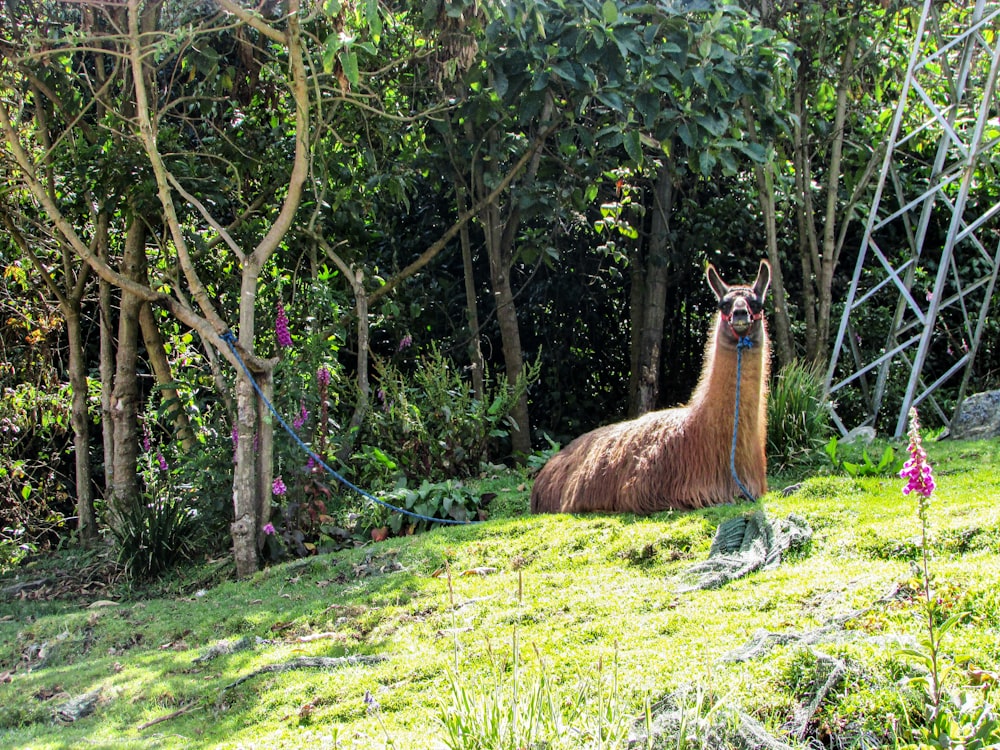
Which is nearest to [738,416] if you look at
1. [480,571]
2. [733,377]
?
[733,377]

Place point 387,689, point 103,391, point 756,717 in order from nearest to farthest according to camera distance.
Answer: point 756,717 < point 387,689 < point 103,391

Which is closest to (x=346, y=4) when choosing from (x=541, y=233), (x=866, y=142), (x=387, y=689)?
(x=541, y=233)

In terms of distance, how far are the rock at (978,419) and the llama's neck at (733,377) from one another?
3.19 metres

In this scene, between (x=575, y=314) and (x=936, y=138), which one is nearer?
(x=936, y=138)

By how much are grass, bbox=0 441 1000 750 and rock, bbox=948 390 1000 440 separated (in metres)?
1.61

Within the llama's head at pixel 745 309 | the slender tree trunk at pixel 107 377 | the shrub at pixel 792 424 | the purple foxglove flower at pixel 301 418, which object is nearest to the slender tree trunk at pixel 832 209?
the shrub at pixel 792 424

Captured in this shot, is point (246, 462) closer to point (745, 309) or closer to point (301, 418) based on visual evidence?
point (301, 418)

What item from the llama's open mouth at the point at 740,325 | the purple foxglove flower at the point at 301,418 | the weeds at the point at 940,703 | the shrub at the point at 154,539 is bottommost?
the shrub at the point at 154,539

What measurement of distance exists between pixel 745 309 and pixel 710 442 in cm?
91

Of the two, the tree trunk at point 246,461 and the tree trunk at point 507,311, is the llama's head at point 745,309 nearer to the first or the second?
the tree trunk at point 246,461

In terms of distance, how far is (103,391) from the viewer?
958cm

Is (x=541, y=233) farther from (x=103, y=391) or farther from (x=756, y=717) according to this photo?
(x=756, y=717)

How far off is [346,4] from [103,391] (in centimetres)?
440

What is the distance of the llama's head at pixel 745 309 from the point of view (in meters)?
6.36
